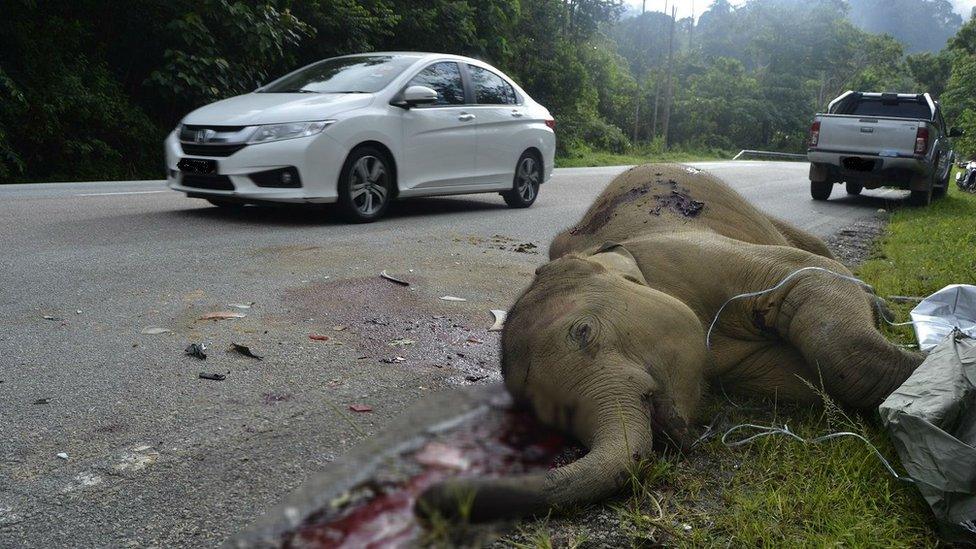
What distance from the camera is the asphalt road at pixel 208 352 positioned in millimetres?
2615

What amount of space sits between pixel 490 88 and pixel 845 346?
864 centimetres

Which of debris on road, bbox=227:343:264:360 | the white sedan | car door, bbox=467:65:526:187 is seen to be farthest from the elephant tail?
car door, bbox=467:65:526:187

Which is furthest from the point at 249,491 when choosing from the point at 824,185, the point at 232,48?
the point at 232,48

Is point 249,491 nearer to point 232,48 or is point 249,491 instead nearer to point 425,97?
point 425,97

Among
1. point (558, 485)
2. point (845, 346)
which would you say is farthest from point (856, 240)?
point (558, 485)

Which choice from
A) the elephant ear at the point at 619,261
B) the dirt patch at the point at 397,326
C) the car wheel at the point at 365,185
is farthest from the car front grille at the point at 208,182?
the elephant ear at the point at 619,261

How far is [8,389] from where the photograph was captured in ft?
11.5

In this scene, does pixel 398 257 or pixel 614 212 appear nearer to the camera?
pixel 614 212

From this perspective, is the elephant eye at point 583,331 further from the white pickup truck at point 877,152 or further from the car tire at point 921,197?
the car tire at point 921,197

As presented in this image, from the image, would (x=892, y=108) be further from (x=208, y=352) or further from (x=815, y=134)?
(x=208, y=352)

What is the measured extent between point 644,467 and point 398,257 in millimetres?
4667

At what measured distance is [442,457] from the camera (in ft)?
8.48

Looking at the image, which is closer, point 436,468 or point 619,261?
point 436,468

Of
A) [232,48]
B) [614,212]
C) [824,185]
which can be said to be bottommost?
[824,185]
